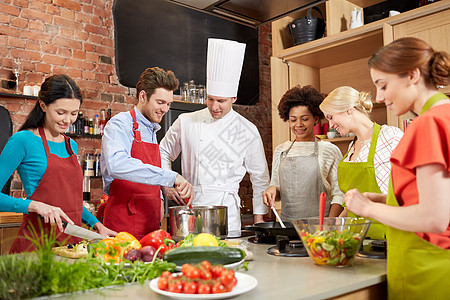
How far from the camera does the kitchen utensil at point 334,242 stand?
1368 mm

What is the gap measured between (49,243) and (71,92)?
1193 millimetres

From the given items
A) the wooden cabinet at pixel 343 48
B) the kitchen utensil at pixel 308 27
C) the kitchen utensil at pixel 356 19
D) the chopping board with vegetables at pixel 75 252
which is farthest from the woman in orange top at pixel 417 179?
the kitchen utensil at pixel 308 27

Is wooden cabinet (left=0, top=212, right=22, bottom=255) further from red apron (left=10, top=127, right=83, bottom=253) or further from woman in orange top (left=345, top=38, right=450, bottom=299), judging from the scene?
woman in orange top (left=345, top=38, right=450, bottom=299)

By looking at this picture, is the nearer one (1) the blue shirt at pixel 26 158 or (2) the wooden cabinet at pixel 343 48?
(1) the blue shirt at pixel 26 158

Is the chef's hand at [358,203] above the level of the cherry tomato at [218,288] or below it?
above

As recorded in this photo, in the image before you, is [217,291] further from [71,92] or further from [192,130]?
[192,130]

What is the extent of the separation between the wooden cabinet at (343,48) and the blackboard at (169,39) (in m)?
1.36

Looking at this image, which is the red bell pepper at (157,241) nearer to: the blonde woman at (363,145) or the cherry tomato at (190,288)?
the cherry tomato at (190,288)

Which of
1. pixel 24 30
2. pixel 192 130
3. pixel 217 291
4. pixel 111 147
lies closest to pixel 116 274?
pixel 217 291

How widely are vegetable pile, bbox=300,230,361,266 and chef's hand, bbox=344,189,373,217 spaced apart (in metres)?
0.13

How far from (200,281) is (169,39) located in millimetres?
4171

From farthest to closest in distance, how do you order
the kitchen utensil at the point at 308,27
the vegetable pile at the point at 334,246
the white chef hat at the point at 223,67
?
the kitchen utensil at the point at 308,27
the white chef hat at the point at 223,67
the vegetable pile at the point at 334,246

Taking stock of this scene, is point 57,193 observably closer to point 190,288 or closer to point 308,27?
point 190,288

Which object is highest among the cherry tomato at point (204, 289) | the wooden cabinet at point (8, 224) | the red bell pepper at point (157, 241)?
the red bell pepper at point (157, 241)
